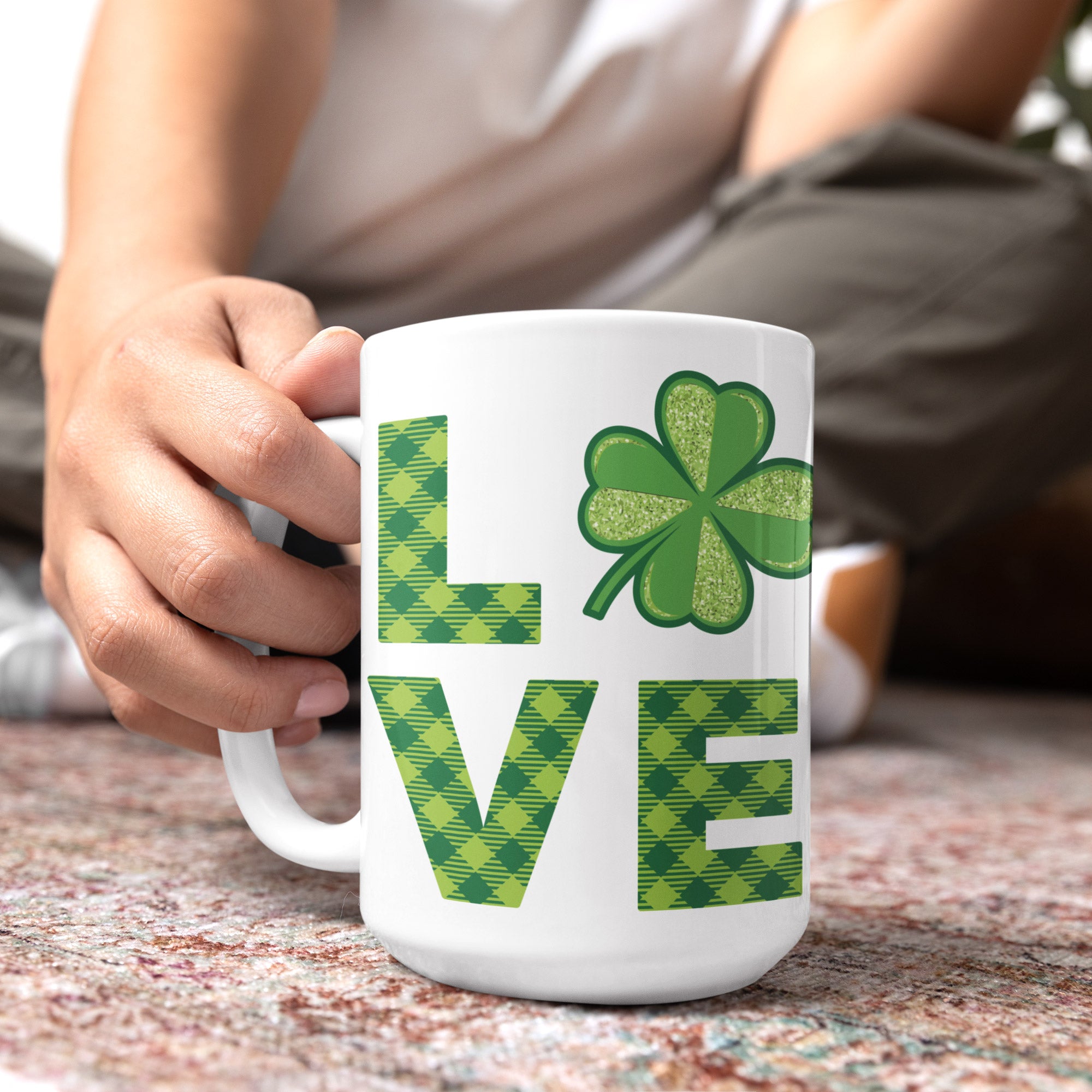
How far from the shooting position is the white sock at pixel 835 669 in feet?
3.22

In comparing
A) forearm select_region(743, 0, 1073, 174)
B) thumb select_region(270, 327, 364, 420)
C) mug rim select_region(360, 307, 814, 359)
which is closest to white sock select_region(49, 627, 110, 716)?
thumb select_region(270, 327, 364, 420)

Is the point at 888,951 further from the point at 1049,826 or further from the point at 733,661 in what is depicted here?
the point at 1049,826

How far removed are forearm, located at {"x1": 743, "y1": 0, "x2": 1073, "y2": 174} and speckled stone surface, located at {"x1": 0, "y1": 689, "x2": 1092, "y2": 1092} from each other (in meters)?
0.86

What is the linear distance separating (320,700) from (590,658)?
17cm

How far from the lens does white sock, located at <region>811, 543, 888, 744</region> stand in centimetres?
98

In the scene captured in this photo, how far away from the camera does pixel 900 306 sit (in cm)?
107

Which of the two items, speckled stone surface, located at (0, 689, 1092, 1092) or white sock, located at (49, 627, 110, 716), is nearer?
speckled stone surface, located at (0, 689, 1092, 1092)

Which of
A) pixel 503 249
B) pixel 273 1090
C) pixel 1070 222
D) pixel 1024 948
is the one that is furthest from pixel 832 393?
pixel 273 1090

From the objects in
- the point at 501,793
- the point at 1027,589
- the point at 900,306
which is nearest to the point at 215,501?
the point at 501,793

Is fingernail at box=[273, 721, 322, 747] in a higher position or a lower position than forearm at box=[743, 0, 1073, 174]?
lower

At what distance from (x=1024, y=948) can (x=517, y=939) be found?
0.79 feet

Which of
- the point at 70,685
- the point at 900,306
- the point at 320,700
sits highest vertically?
the point at 900,306

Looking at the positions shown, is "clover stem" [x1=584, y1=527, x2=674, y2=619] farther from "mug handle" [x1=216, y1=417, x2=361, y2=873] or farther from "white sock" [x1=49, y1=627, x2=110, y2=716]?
"white sock" [x1=49, y1=627, x2=110, y2=716]

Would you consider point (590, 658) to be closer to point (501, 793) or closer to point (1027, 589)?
point (501, 793)
